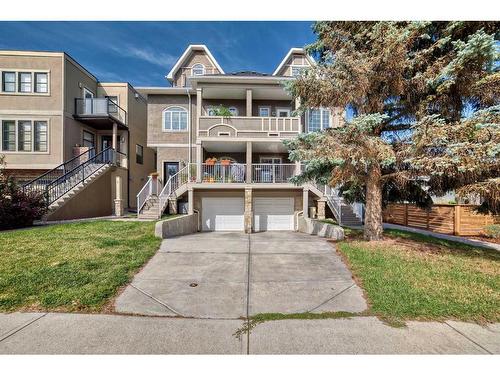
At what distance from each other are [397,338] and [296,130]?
428 inches

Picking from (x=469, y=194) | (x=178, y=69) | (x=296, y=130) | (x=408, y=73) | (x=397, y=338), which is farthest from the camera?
(x=178, y=69)

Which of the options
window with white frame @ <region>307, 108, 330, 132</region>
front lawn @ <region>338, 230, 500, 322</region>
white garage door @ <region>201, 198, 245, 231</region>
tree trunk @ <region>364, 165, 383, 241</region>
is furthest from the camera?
window with white frame @ <region>307, 108, 330, 132</region>

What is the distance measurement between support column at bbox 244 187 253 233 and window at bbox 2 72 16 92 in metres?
14.7

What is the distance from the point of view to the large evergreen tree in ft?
17.5

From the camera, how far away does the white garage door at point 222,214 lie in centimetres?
1297

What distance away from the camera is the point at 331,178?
22.7 feet

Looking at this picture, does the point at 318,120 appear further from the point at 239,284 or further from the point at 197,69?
the point at 239,284

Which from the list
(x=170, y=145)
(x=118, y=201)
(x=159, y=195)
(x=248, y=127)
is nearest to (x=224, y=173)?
(x=248, y=127)

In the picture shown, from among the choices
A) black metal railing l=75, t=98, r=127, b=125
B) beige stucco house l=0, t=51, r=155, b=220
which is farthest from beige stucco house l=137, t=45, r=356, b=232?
beige stucco house l=0, t=51, r=155, b=220

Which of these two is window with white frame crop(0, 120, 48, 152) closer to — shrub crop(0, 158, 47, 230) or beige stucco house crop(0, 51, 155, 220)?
beige stucco house crop(0, 51, 155, 220)

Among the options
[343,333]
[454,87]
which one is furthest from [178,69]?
[343,333]

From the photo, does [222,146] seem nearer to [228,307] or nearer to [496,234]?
[228,307]

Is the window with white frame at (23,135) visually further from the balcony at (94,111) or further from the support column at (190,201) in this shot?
the support column at (190,201)

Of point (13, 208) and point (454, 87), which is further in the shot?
point (13, 208)
